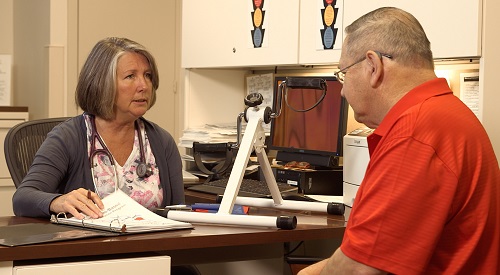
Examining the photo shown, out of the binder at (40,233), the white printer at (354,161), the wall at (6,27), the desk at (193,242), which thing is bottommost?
the desk at (193,242)

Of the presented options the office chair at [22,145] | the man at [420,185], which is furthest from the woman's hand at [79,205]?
the man at [420,185]

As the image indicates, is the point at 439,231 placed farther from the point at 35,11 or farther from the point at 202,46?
the point at 35,11

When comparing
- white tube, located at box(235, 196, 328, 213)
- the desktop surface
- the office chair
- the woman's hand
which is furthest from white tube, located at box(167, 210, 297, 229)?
the office chair

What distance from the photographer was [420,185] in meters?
1.34

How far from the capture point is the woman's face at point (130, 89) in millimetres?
2498

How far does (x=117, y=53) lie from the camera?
2.52 m

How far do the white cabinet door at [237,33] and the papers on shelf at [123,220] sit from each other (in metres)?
1.11

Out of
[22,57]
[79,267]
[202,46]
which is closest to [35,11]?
[22,57]

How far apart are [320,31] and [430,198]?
1548 mm

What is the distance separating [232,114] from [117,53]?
1354mm

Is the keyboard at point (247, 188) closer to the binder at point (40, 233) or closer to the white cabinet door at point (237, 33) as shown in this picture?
the white cabinet door at point (237, 33)

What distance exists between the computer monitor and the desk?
1.97 feet

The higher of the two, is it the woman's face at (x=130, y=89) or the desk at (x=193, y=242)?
the woman's face at (x=130, y=89)

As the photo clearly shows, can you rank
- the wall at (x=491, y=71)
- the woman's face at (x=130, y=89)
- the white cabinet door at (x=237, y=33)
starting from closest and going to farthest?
the wall at (x=491, y=71)
the woman's face at (x=130, y=89)
the white cabinet door at (x=237, y=33)
